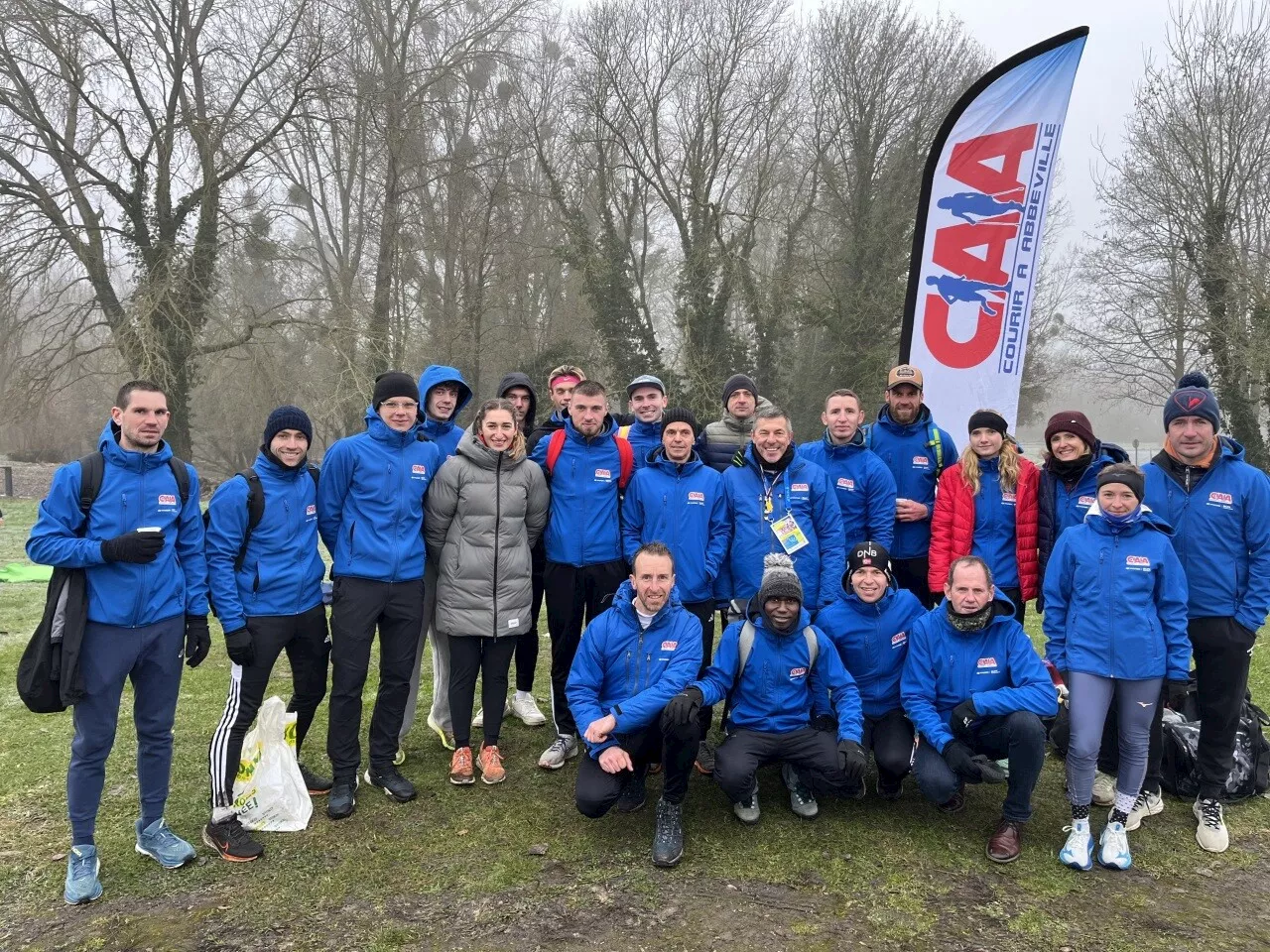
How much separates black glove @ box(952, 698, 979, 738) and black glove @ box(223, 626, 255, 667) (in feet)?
10.3

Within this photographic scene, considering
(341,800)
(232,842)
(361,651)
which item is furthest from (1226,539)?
(232,842)

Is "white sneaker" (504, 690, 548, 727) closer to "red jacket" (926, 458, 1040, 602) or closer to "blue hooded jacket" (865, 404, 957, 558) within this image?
"blue hooded jacket" (865, 404, 957, 558)

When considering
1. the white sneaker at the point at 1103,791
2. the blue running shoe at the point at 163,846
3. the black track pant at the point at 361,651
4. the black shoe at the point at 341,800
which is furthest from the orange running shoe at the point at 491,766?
the white sneaker at the point at 1103,791

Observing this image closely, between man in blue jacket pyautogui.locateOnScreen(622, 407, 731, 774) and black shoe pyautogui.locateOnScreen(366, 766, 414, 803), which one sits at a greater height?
man in blue jacket pyautogui.locateOnScreen(622, 407, 731, 774)

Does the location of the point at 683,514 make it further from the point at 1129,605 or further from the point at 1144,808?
the point at 1144,808

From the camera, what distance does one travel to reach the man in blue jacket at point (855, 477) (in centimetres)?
451

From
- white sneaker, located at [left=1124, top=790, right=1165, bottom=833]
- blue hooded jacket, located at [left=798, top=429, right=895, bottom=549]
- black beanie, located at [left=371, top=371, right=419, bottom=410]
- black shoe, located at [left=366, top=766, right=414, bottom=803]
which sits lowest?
black shoe, located at [left=366, top=766, right=414, bottom=803]

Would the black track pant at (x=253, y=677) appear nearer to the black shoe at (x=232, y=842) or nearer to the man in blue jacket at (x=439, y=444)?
the black shoe at (x=232, y=842)

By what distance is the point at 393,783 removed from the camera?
401 cm

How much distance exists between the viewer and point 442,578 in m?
4.14

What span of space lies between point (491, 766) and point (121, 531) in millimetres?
2123

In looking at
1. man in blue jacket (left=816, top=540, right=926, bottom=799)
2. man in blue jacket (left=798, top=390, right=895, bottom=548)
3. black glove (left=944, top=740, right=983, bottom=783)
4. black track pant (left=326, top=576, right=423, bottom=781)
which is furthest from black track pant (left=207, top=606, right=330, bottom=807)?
black glove (left=944, top=740, right=983, bottom=783)

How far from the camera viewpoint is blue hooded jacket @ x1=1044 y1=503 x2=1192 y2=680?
345cm

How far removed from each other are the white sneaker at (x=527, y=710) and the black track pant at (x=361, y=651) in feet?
3.86
